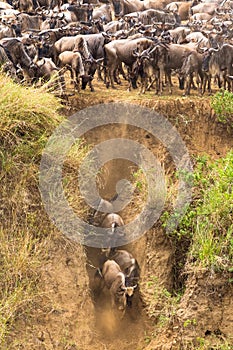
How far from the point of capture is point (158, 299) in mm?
9531

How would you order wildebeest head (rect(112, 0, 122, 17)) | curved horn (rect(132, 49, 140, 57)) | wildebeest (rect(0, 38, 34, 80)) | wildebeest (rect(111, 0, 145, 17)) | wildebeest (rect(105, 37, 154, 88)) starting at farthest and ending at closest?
wildebeest head (rect(112, 0, 122, 17))
wildebeest (rect(111, 0, 145, 17))
wildebeest (rect(105, 37, 154, 88))
curved horn (rect(132, 49, 140, 57))
wildebeest (rect(0, 38, 34, 80))

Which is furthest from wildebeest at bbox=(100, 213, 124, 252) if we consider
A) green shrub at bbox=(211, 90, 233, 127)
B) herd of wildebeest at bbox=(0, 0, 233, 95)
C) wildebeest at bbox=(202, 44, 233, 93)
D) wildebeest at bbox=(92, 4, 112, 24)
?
wildebeest at bbox=(92, 4, 112, 24)

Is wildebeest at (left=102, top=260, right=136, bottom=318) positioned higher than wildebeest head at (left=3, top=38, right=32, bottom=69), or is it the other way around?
wildebeest head at (left=3, top=38, right=32, bottom=69)

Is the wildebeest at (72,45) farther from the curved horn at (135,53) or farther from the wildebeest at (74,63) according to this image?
the curved horn at (135,53)

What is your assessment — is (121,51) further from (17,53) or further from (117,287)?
(117,287)

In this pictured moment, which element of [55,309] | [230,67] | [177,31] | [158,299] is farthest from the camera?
[177,31]

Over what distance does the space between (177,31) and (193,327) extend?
11919 mm

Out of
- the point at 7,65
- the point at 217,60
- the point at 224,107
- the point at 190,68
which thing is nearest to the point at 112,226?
the point at 7,65

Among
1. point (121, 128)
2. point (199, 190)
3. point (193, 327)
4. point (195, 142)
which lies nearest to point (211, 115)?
point (195, 142)

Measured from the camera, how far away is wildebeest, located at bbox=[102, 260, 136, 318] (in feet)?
31.0

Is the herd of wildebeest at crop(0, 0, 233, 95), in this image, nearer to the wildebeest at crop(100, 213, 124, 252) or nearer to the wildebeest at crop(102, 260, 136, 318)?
the wildebeest at crop(100, 213, 124, 252)

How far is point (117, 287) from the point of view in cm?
950

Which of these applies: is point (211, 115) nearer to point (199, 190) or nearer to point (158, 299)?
point (199, 190)

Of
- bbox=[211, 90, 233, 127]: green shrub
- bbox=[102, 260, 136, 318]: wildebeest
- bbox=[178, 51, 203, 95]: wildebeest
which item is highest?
bbox=[178, 51, 203, 95]: wildebeest
